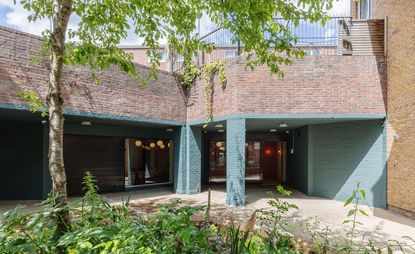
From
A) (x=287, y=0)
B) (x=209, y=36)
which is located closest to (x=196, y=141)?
(x=209, y=36)

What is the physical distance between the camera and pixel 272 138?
46.1 ft

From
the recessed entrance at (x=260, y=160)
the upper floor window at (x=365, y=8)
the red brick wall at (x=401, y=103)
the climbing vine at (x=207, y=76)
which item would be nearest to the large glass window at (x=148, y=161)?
the recessed entrance at (x=260, y=160)

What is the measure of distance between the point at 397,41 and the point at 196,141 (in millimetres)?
7515

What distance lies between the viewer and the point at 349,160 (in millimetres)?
9227

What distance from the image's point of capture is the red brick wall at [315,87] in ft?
26.6

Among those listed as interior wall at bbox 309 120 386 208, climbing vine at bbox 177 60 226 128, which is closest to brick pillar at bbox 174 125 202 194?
climbing vine at bbox 177 60 226 128

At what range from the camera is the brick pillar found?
10406 mm

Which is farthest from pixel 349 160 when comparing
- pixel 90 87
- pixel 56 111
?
pixel 56 111

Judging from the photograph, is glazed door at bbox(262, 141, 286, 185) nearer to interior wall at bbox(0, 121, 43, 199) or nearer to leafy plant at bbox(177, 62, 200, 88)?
leafy plant at bbox(177, 62, 200, 88)

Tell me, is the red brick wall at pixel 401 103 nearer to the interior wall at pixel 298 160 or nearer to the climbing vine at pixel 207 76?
the interior wall at pixel 298 160

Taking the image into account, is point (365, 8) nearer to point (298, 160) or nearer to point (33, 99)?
point (298, 160)

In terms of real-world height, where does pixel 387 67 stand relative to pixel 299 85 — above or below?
above

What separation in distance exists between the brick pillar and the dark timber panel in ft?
8.74

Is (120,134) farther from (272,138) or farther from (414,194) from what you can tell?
(414,194)
